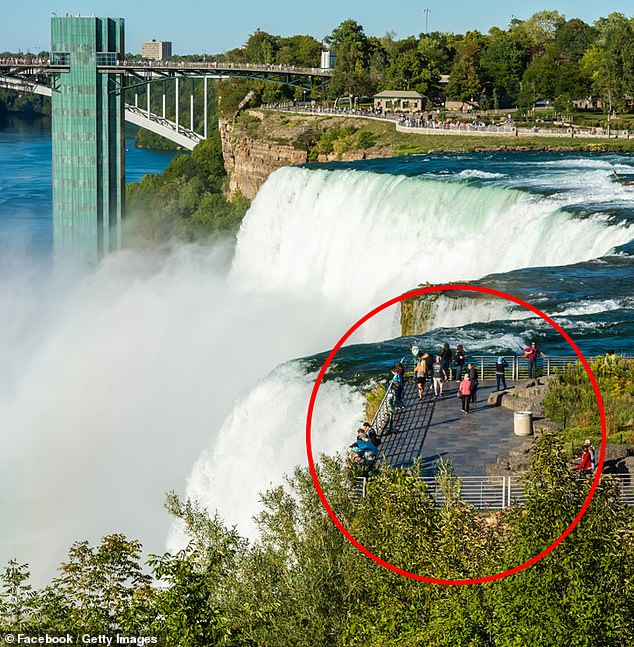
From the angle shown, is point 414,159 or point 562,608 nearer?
point 562,608

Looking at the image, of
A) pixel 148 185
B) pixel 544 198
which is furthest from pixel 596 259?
pixel 148 185

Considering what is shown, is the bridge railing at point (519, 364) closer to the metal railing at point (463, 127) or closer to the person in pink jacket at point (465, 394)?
the person in pink jacket at point (465, 394)

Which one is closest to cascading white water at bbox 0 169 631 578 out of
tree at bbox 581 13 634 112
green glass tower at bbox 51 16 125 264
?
green glass tower at bbox 51 16 125 264

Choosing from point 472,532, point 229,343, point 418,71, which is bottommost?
point 229,343

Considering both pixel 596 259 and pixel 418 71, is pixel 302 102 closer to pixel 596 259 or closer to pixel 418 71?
pixel 418 71

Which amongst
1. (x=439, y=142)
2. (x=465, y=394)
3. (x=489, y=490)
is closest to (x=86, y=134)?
(x=439, y=142)

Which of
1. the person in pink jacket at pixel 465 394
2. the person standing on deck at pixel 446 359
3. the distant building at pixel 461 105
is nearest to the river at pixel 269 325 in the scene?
the person standing on deck at pixel 446 359

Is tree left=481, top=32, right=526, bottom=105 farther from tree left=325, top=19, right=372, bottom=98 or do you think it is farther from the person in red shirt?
the person in red shirt
